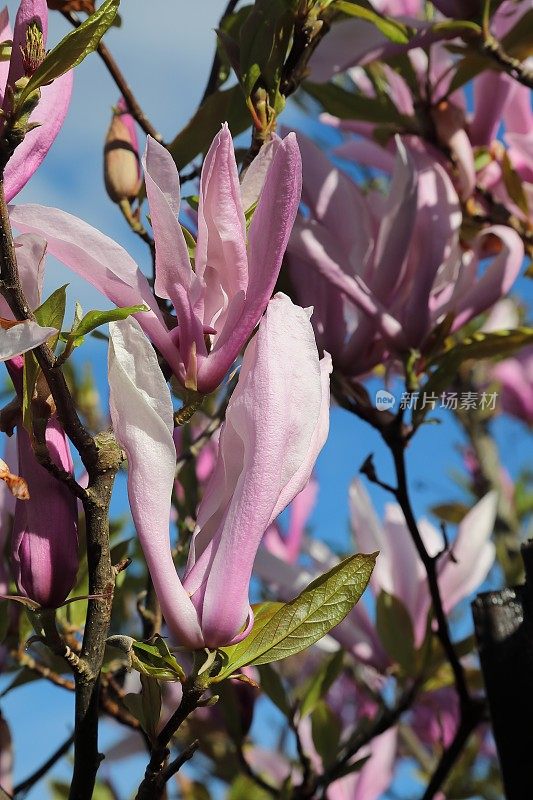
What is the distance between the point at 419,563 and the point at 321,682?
0.17 metres

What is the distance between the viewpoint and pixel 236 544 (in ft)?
1.44

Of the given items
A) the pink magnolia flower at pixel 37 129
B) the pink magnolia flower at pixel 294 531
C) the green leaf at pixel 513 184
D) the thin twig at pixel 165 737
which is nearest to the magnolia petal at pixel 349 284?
the green leaf at pixel 513 184

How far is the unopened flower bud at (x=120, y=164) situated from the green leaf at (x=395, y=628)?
0.45 metres

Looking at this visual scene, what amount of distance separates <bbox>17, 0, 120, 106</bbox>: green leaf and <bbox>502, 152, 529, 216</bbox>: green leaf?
2.05 feet

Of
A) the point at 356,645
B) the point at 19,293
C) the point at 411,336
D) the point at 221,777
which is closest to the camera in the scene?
the point at 19,293

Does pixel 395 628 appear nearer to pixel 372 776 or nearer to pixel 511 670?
pixel 372 776

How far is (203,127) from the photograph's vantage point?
2.35ft

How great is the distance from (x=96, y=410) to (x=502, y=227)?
848 millimetres

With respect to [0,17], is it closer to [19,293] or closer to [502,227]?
[19,293]

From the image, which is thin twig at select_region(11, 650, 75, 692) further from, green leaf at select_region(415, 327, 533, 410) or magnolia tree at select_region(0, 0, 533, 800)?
green leaf at select_region(415, 327, 533, 410)

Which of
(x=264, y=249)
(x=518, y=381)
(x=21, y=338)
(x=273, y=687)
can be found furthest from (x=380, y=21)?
(x=518, y=381)

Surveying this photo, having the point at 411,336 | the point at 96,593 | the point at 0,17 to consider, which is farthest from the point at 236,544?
the point at 411,336

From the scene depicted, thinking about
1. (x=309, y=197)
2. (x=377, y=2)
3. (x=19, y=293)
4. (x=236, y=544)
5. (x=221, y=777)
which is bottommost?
(x=221, y=777)

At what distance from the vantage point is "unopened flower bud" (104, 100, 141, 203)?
0.76 m
